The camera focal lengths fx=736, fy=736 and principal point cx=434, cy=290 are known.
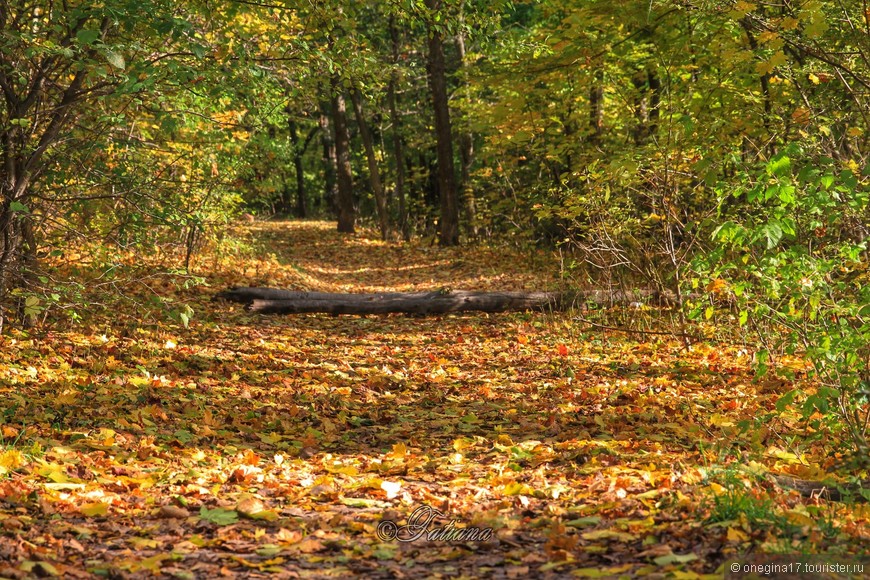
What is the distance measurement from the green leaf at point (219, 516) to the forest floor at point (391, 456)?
0.05ft

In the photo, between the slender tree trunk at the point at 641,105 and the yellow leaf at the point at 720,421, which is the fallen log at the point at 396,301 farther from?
the yellow leaf at the point at 720,421

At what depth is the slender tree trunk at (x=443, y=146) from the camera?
17812 mm

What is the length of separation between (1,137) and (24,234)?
0.87 m

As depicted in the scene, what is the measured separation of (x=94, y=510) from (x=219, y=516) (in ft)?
2.00

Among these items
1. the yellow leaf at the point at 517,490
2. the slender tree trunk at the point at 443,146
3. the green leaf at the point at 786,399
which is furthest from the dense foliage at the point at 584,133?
the slender tree trunk at the point at 443,146

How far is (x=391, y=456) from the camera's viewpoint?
4.84m

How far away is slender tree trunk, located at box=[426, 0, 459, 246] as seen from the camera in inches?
701

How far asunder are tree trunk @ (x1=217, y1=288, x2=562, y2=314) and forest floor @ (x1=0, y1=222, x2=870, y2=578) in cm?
137

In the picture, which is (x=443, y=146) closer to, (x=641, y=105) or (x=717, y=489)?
(x=641, y=105)

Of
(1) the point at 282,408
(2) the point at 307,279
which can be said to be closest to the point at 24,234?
(1) the point at 282,408

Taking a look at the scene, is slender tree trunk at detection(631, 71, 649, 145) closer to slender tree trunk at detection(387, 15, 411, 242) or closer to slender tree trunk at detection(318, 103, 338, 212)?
slender tree trunk at detection(387, 15, 411, 242)

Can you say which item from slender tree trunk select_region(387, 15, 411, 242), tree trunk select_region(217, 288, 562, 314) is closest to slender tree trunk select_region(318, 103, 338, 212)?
slender tree trunk select_region(387, 15, 411, 242)

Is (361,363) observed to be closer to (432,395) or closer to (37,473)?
(432,395)

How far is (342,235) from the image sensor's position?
21.8 meters
